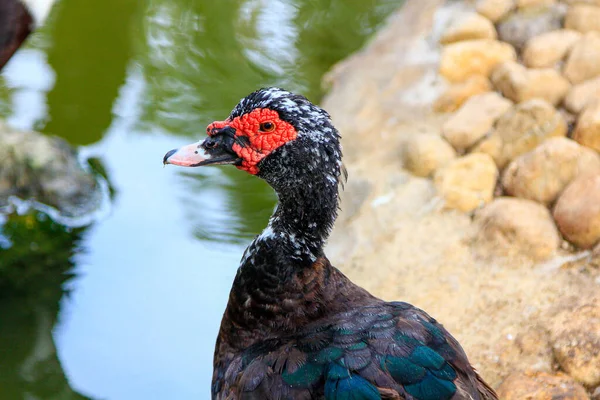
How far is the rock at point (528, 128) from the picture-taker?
4.36 metres

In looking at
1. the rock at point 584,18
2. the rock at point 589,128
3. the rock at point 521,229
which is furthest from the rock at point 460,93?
the rock at point 521,229

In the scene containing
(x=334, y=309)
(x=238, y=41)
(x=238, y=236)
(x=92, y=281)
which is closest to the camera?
(x=334, y=309)

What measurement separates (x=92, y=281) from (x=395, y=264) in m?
1.75

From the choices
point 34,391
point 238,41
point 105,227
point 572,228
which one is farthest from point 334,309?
point 238,41

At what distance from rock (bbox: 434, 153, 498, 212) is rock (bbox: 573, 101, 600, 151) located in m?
0.48

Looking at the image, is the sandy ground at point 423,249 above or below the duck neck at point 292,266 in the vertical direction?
below

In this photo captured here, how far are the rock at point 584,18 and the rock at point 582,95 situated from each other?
0.63m

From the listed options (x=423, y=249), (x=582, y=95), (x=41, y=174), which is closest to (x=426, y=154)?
(x=423, y=249)

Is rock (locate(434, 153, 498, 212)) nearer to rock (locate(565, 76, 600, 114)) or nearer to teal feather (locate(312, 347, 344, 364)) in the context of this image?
rock (locate(565, 76, 600, 114))

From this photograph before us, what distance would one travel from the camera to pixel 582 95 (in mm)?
4512

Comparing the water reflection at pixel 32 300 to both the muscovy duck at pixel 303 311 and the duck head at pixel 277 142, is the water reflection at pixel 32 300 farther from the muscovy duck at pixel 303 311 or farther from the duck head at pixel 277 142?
the duck head at pixel 277 142

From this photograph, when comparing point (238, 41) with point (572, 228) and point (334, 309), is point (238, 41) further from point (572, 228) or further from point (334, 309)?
point (334, 309)

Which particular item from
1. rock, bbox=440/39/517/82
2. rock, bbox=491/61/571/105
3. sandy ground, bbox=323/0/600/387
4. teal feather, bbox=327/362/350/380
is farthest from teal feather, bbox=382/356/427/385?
rock, bbox=440/39/517/82

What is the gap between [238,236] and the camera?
490cm
